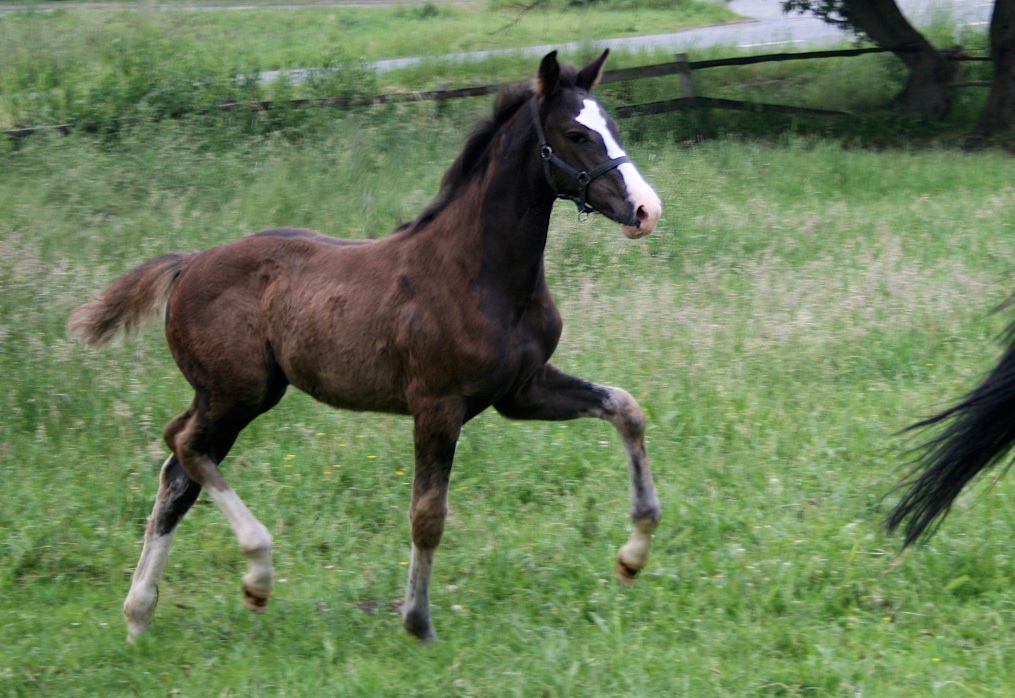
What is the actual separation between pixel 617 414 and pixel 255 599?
1.70m

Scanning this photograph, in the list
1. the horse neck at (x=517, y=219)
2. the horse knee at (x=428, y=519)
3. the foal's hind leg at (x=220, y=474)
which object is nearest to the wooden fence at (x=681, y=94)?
the foal's hind leg at (x=220, y=474)

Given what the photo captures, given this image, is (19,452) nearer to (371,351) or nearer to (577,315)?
(371,351)

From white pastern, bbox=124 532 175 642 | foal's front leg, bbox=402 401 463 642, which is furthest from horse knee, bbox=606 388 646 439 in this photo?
white pastern, bbox=124 532 175 642

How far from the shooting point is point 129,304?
5051 millimetres

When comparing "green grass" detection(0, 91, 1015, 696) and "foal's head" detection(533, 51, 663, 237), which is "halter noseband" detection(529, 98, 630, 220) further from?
"green grass" detection(0, 91, 1015, 696)

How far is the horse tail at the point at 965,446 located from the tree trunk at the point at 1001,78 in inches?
520

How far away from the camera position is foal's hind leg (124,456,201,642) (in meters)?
4.75

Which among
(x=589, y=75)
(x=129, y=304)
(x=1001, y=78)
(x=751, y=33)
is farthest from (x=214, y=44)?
(x=589, y=75)

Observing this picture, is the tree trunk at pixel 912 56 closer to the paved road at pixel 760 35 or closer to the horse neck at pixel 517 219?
the paved road at pixel 760 35

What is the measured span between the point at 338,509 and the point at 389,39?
58.0 feet

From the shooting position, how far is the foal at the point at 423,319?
4.18 meters

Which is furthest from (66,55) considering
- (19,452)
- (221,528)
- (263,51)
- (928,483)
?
(928,483)

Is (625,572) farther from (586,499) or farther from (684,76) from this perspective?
(684,76)

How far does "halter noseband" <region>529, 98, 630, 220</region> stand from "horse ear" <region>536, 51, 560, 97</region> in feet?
0.20
